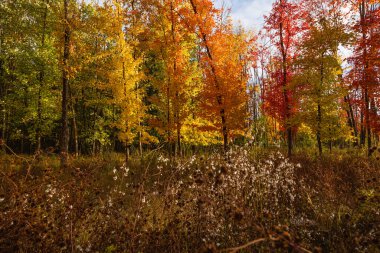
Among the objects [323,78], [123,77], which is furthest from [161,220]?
[323,78]

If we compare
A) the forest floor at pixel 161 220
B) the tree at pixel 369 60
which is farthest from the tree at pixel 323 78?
the forest floor at pixel 161 220

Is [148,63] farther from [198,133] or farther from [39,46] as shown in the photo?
[198,133]

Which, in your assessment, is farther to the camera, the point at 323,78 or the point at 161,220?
the point at 323,78

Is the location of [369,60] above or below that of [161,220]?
above

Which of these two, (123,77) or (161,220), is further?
(123,77)

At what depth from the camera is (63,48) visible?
10.9 m

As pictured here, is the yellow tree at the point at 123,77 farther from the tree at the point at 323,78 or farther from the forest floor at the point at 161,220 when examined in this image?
the forest floor at the point at 161,220

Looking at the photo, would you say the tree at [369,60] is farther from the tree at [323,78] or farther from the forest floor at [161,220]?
the forest floor at [161,220]

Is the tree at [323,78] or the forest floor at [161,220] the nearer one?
the forest floor at [161,220]

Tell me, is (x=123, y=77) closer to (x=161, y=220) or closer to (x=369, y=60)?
(x=161, y=220)

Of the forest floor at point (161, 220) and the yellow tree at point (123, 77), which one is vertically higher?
the yellow tree at point (123, 77)

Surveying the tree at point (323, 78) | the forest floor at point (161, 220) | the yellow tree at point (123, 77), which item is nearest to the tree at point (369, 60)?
the tree at point (323, 78)

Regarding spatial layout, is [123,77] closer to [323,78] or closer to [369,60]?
[323,78]

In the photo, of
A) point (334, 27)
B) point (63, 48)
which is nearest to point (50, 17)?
point (63, 48)
